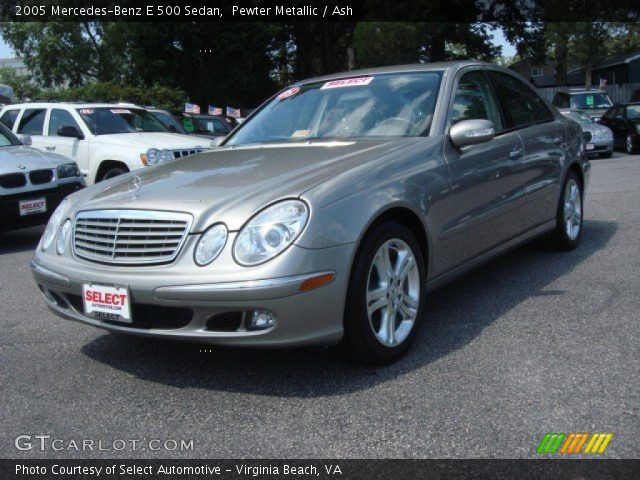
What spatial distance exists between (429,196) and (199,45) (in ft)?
92.0

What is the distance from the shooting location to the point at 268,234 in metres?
3.17

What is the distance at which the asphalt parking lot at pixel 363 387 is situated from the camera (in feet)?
9.30

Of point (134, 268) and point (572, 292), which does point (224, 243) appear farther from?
point (572, 292)

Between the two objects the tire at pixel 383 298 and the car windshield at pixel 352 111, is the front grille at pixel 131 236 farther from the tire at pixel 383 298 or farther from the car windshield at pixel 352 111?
the car windshield at pixel 352 111

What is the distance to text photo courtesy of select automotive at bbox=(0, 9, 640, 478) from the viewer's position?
2969 mm

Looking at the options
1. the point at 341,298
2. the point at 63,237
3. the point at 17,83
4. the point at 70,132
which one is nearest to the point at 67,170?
the point at 70,132

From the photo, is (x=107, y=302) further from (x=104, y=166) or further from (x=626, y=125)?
(x=626, y=125)

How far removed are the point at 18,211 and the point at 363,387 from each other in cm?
523

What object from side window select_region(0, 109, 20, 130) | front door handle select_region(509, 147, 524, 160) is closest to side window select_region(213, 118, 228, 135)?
side window select_region(0, 109, 20, 130)

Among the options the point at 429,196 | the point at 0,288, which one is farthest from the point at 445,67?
the point at 0,288

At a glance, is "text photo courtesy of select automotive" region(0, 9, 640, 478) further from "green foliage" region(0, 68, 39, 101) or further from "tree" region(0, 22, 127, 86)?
"green foliage" region(0, 68, 39, 101)

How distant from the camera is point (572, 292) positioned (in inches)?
188

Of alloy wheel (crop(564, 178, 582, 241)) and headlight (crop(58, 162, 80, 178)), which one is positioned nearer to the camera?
alloy wheel (crop(564, 178, 582, 241))

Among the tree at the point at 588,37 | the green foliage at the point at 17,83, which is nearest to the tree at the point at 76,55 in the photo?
the green foliage at the point at 17,83
